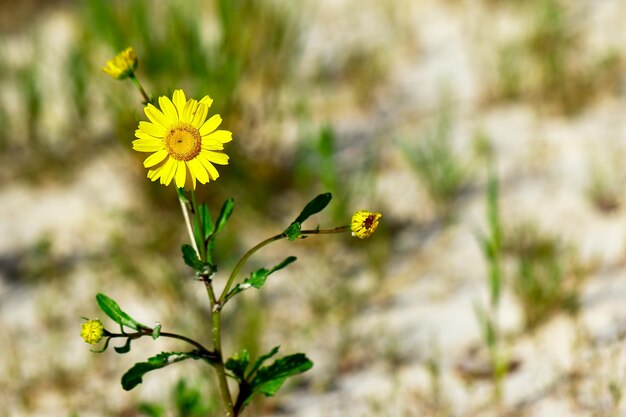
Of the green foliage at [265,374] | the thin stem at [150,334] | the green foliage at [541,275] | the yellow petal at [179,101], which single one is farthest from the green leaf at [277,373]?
the green foliage at [541,275]

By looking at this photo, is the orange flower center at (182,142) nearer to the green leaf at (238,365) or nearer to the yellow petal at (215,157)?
the yellow petal at (215,157)

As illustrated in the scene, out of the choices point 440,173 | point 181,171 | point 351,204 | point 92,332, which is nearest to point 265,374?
point 92,332

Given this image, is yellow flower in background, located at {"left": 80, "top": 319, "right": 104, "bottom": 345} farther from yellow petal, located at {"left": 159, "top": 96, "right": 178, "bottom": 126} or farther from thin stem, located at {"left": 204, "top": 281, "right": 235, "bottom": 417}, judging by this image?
yellow petal, located at {"left": 159, "top": 96, "right": 178, "bottom": 126}

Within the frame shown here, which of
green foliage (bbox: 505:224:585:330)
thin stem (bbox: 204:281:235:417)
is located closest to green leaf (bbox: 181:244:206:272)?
thin stem (bbox: 204:281:235:417)

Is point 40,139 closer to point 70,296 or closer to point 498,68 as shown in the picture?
point 70,296

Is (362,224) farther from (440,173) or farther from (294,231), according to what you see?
(440,173)
